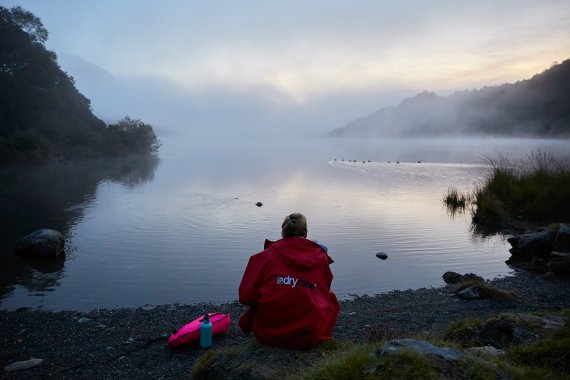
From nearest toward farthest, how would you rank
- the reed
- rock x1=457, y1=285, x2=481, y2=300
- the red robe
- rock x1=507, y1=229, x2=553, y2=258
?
the red robe → rock x1=457, y1=285, x2=481, y2=300 → rock x1=507, y1=229, x2=553, y2=258 → the reed

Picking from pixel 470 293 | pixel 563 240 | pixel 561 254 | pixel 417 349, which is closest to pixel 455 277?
pixel 470 293

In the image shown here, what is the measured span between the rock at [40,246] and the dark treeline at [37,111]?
4677 centimetres

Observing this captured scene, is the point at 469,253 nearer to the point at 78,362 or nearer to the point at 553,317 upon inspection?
the point at 553,317

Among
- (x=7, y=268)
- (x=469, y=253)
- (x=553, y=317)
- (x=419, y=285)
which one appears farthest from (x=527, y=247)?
(x=7, y=268)

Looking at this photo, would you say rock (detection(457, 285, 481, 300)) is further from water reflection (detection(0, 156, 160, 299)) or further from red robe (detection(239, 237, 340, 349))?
water reflection (detection(0, 156, 160, 299))

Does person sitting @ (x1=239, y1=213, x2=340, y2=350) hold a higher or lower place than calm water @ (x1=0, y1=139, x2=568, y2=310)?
higher

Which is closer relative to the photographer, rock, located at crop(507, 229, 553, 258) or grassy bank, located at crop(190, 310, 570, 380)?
grassy bank, located at crop(190, 310, 570, 380)

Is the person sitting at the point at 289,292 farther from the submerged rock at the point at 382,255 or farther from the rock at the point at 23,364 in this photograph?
the submerged rock at the point at 382,255

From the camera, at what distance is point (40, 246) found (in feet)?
51.3

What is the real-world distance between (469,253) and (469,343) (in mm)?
12666

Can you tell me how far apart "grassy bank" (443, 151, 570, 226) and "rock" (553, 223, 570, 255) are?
6.36 meters

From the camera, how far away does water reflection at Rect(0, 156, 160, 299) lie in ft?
46.4

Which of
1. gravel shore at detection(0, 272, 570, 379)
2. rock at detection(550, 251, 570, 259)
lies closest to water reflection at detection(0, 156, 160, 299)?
gravel shore at detection(0, 272, 570, 379)

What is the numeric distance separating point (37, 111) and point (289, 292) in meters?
76.1
